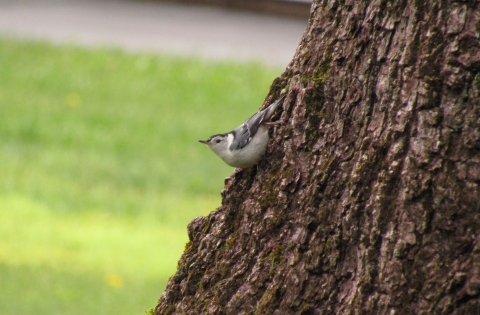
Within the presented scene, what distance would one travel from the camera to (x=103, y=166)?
11047mm

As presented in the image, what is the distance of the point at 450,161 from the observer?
119 inches

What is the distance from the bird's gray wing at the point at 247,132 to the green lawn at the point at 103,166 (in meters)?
3.50

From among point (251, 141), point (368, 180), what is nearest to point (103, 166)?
point (251, 141)

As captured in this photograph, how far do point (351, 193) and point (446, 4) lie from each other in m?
0.85

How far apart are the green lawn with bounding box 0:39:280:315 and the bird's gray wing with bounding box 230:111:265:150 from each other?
3502mm

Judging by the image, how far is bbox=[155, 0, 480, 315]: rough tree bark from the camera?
3.02 meters

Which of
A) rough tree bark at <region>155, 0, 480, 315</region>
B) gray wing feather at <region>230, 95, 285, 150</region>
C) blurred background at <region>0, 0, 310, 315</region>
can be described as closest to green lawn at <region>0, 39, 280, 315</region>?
blurred background at <region>0, 0, 310, 315</region>

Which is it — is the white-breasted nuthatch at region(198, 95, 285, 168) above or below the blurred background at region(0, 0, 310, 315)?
below

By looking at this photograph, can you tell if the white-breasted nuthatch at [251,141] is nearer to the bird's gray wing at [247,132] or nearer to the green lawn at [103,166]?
the bird's gray wing at [247,132]

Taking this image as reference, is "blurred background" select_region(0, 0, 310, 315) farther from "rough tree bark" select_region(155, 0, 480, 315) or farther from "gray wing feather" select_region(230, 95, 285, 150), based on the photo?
"rough tree bark" select_region(155, 0, 480, 315)

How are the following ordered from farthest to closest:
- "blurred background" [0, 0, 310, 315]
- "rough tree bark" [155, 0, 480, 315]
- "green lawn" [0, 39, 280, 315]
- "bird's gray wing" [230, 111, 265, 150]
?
"blurred background" [0, 0, 310, 315] → "green lawn" [0, 39, 280, 315] → "bird's gray wing" [230, 111, 265, 150] → "rough tree bark" [155, 0, 480, 315]

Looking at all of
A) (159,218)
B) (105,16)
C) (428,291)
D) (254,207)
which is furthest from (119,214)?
(105,16)

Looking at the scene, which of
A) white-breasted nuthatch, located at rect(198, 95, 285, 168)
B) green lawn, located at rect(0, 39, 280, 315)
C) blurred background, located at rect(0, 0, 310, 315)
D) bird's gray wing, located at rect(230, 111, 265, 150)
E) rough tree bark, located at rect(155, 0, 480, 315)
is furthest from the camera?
blurred background, located at rect(0, 0, 310, 315)

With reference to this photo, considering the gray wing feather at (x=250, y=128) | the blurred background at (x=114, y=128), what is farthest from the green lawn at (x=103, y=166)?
the gray wing feather at (x=250, y=128)
